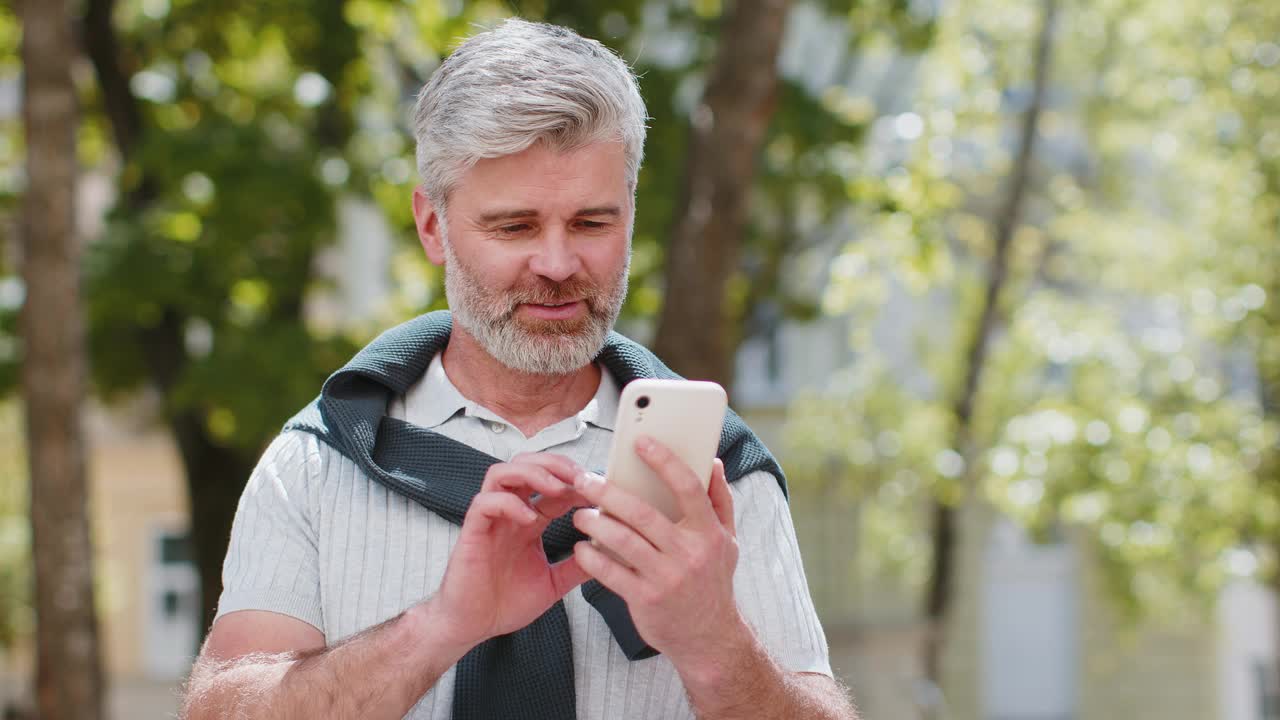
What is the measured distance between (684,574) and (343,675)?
499 millimetres

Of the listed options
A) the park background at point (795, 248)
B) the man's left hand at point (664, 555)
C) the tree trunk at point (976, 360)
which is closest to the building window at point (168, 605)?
the park background at point (795, 248)

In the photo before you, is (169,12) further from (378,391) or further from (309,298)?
(378,391)

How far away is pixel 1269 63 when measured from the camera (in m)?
13.6

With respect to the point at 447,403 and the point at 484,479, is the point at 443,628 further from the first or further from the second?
the point at 447,403

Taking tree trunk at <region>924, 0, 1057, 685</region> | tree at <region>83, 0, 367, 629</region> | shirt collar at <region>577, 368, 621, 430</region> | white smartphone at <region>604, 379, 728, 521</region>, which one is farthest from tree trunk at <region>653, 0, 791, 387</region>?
tree trunk at <region>924, 0, 1057, 685</region>

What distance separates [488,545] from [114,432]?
73.4 feet

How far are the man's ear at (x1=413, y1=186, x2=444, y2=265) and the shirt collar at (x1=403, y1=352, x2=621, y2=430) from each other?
0.61 feet

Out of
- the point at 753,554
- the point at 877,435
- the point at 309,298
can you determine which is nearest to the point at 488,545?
the point at 753,554

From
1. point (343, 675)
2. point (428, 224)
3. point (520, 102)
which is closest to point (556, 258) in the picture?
point (520, 102)

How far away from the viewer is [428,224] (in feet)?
8.29

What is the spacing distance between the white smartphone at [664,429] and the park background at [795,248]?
550 centimetres

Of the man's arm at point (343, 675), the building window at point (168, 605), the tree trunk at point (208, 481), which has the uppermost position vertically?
the man's arm at point (343, 675)

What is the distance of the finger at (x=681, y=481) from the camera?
1900 mm

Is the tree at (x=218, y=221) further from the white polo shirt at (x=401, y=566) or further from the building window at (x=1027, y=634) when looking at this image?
the building window at (x=1027, y=634)
